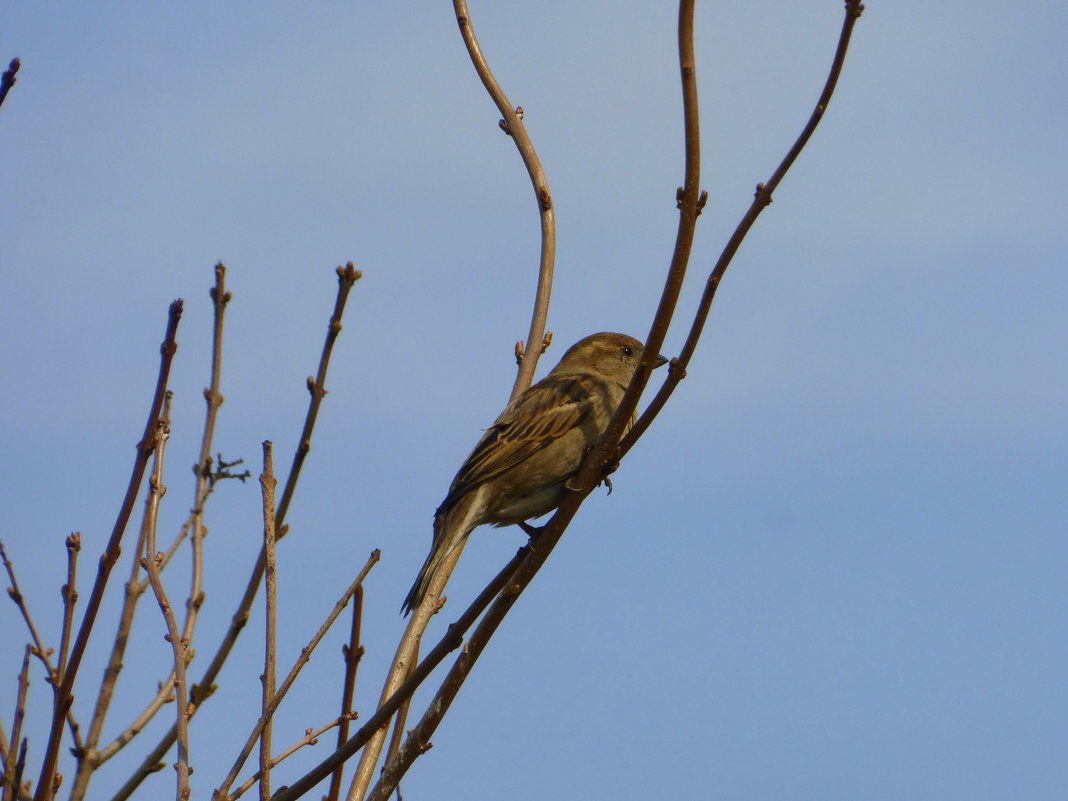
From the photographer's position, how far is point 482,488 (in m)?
5.95

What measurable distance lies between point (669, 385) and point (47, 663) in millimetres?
1849

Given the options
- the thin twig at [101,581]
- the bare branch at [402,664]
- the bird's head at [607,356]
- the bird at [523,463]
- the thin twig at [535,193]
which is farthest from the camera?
the bird's head at [607,356]

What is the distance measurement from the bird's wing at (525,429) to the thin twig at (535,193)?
0.95 m

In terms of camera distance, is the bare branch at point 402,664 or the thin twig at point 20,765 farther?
the bare branch at point 402,664

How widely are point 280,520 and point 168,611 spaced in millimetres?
399

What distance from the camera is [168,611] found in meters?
3.24

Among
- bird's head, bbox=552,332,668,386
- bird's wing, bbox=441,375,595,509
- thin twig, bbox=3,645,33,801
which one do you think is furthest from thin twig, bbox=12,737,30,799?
bird's head, bbox=552,332,668,386

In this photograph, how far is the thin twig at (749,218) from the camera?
3.04 meters

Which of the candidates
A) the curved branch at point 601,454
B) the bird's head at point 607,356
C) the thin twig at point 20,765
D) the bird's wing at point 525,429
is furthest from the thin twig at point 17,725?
the bird's head at point 607,356

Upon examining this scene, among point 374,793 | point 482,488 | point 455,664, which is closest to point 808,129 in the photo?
point 455,664

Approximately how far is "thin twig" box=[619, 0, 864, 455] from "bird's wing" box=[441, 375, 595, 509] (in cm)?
243

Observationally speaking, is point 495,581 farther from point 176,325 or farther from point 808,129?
point 808,129

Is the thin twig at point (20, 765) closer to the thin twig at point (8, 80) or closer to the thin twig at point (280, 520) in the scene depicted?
the thin twig at point (280, 520)

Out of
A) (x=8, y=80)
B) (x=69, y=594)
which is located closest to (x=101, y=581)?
(x=69, y=594)
